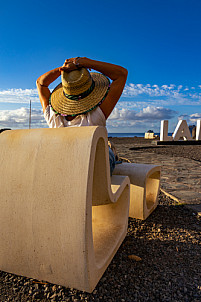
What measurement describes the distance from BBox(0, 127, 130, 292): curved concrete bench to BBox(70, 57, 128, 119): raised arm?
97cm

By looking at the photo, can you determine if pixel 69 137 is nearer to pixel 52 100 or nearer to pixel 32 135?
pixel 32 135

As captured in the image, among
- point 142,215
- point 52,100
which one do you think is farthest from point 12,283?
point 52,100

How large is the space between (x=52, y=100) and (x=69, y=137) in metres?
1.40

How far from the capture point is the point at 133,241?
230 cm

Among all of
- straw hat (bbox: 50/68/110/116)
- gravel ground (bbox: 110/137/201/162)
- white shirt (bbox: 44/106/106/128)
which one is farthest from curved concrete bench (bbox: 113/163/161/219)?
gravel ground (bbox: 110/137/201/162)

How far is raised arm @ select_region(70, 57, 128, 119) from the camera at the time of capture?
246 centimetres

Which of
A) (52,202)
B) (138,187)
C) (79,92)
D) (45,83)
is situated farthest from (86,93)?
(52,202)

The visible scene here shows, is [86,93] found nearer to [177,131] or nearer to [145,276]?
[145,276]

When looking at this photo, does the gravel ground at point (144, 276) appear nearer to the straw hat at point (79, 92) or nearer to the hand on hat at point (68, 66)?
the straw hat at point (79, 92)

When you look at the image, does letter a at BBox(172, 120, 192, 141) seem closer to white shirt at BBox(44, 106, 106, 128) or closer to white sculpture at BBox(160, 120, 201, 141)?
white sculpture at BBox(160, 120, 201, 141)

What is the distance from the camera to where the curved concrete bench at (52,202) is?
1.36 m

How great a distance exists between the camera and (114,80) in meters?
2.52

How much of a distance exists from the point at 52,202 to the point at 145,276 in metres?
0.99

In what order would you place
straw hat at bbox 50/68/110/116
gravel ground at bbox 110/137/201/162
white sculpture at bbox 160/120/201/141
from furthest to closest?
1. white sculpture at bbox 160/120/201/141
2. gravel ground at bbox 110/137/201/162
3. straw hat at bbox 50/68/110/116
